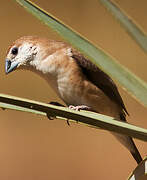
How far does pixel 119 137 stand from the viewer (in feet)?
6.06

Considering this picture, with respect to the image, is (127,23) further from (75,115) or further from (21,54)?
(21,54)

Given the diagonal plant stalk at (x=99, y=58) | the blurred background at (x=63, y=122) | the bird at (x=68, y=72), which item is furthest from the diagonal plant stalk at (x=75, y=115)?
the blurred background at (x=63, y=122)

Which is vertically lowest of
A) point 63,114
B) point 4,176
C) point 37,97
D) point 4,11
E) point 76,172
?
point 4,176

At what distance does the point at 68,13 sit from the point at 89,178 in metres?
0.81

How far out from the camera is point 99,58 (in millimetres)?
818

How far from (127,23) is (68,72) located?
29.0 inches

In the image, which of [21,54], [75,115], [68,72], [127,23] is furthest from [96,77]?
[75,115]

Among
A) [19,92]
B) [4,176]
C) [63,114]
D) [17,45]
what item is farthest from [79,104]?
[4,176]

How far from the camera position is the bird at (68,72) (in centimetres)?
156

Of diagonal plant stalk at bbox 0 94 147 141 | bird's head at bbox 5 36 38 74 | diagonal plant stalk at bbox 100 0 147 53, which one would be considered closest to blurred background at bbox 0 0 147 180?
bird's head at bbox 5 36 38 74

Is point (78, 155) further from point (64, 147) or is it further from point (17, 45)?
point (17, 45)

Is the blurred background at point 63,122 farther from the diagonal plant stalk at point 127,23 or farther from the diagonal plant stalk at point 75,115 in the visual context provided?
the diagonal plant stalk at point 75,115

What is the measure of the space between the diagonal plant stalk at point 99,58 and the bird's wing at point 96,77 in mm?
808

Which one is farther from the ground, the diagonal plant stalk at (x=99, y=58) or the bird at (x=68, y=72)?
the diagonal plant stalk at (x=99, y=58)
